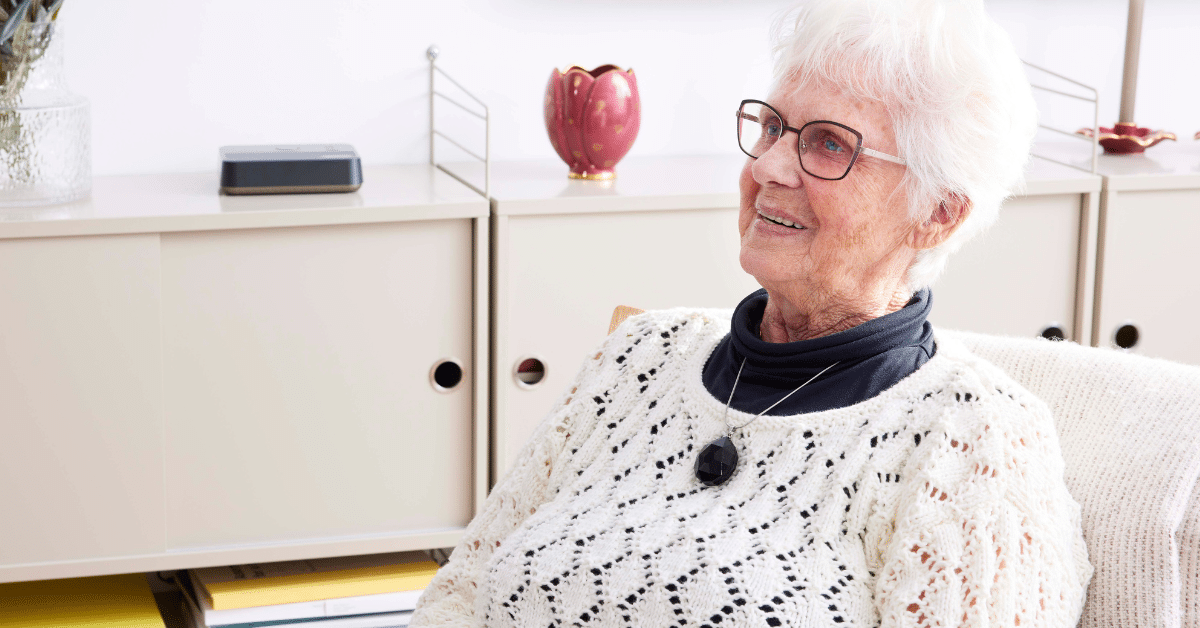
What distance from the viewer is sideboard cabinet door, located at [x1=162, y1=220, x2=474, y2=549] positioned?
1730 millimetres

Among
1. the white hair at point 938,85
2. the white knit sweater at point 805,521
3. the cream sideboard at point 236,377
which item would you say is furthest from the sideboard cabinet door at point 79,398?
the white hair at point 938,85

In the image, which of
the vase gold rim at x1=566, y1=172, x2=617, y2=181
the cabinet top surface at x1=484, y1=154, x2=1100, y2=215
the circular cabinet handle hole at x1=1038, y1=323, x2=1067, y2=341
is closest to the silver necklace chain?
the cabinet top surface at x1=484, y1=154, x2=1100, y2=215

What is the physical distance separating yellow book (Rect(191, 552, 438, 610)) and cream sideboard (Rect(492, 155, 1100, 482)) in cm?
24

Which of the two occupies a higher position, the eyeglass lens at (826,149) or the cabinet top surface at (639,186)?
the eyeglass lens at (826,149)

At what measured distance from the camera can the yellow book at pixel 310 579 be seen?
186 centimetres

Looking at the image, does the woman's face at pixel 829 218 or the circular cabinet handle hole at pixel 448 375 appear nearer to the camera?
the woman's face at pixel 829 218

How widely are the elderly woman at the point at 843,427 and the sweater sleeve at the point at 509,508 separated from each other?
0.03 metres

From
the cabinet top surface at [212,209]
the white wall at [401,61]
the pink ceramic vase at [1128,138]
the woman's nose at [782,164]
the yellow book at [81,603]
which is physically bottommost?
the yellow book at [81,603]

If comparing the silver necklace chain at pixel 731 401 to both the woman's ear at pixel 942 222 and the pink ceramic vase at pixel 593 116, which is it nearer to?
the woman's ear at pixel 942 222

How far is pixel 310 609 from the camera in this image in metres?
1.88

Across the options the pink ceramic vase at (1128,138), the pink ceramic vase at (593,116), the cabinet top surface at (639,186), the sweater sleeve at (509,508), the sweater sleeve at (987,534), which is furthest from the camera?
the pink ceramic vase at (1128,138)

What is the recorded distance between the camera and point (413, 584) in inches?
76.0

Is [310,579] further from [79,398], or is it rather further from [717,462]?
[717,462]

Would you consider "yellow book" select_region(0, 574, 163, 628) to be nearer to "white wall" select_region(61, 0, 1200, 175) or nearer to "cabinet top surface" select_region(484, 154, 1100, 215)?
"white wall" select_region(61, 0, 1200, 175)
